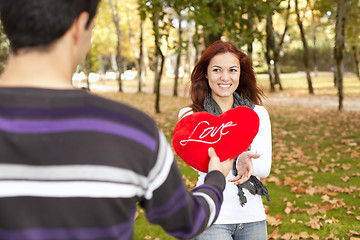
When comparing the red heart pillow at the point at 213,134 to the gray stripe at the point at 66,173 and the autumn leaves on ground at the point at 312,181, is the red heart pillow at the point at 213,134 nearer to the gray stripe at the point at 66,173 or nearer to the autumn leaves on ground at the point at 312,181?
the gray stripe at the point at 66,173

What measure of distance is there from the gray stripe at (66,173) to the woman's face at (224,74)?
189 cm

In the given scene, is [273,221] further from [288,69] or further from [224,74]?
[288,69]

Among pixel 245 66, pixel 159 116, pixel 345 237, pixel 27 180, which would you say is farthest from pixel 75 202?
pixel 159 116

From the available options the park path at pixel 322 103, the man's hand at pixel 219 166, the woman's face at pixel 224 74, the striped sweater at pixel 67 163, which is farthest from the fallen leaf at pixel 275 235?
the park path at pixel 322 103

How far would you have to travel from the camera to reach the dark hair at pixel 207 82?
9.92ft

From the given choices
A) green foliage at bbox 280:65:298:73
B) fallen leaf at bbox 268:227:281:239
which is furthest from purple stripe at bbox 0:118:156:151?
green foliage at bbox 280:65:298:73

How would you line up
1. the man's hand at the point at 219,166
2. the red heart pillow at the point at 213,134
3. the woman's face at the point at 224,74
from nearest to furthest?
the man's hand at the point at 219,166 → the red heart pillow at the point at 213,134 → the woman's face at the point at 224,74

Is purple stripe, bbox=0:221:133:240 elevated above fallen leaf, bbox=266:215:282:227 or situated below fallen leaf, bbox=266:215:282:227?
above

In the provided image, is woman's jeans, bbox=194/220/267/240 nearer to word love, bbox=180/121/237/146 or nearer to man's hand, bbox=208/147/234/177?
word love, bbox=180/121/237/146

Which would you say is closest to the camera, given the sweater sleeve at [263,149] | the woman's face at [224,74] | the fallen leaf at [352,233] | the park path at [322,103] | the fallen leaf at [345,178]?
the sweater sleeve at [263,149]

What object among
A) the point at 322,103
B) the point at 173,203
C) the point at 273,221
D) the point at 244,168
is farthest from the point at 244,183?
the point at 322,103

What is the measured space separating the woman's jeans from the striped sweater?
62.2 inches

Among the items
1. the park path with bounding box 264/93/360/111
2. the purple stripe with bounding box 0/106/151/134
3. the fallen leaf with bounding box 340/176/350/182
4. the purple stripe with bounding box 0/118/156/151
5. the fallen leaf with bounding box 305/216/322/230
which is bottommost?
the fallen leaf with bounding box 340/176/350/182

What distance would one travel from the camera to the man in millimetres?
1098
